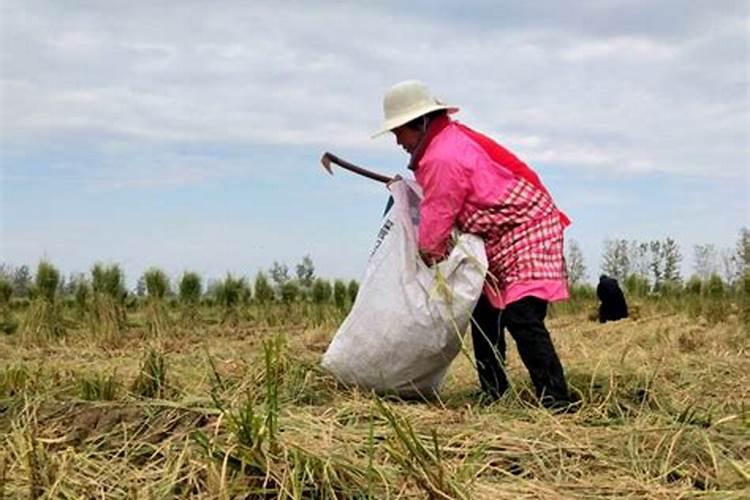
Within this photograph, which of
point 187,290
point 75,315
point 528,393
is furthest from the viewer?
point 187,290

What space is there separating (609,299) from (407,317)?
8978 millimetres

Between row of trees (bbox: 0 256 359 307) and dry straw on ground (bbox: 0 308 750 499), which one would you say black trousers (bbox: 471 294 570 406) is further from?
row of trees (bbox: 0 256 359 307)

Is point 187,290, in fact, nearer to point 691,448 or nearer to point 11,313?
point 11,313

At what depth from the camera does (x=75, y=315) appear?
10391mm

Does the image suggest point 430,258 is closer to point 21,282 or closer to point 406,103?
point 406,103

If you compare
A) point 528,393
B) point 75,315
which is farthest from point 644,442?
point 75,315

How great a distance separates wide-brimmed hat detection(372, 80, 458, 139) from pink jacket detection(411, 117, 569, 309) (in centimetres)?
13

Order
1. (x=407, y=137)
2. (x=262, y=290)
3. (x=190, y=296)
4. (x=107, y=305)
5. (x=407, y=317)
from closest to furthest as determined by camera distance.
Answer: (x=407, y=317), (x=407, y=137), (x=107, y=305), (x=190, y=296), (x=262, y=290)

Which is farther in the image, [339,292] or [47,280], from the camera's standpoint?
[339,292]

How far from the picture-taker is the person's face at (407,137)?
4305 mm

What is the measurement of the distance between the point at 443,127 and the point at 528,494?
209cm

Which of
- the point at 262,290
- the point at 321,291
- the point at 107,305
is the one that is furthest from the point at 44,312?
the point at 321,291

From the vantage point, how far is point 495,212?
13.6 feet

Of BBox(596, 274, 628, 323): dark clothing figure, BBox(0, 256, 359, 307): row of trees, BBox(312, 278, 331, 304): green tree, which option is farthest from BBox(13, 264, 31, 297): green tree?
BBox(596, 274, 628, 323): dark clothing figure
